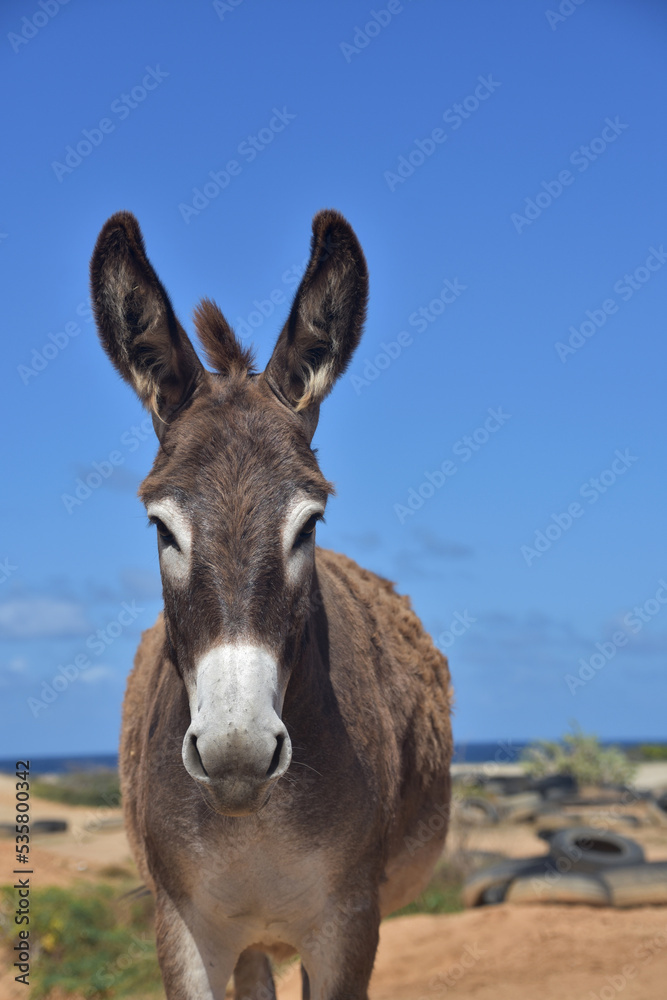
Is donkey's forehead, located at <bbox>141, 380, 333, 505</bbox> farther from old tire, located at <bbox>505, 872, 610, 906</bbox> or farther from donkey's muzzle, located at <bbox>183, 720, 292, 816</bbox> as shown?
old tire, located at <bbox>505, 872, 610, 906</bbox>

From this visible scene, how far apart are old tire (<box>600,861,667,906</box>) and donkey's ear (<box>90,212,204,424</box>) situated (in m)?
8.47

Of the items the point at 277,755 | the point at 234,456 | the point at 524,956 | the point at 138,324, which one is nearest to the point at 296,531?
the point at 234,456

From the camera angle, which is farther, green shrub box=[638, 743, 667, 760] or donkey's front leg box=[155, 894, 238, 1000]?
green shrub box=[638, 743, 667, 760]

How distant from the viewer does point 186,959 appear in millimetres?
3684

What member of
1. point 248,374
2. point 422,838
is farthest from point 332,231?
point 422,838

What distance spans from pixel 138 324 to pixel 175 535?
1148 mm

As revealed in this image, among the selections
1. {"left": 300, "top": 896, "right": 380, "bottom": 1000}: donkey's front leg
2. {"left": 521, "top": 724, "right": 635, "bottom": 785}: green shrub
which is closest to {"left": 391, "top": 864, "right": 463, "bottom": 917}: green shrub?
{"left": 300, "top": 896, "right": 380, "bottom": 1000}: donkey's front leg

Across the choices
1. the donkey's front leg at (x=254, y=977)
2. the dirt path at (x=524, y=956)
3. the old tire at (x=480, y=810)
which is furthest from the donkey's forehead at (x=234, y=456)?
the old tire at (x=480, y=810)

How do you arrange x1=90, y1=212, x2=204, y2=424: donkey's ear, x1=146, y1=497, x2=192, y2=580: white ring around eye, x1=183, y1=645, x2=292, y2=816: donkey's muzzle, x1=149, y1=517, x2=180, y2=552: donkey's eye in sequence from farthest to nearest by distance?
1. x1=90, y1=212, x2=204, y2=424: donkey's ear
2. x1=149, y1=517, x2=180, y2=552: donkey's eye
3. x1=146, y1=497, x2=192, y2=580: white ring around eye
4. x1=183, y1=645, x2=292, y2=816: donkey's muzzle

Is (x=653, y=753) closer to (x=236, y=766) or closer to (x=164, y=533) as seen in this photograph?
(x=164, y=533)

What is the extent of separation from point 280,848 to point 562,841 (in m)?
8.78

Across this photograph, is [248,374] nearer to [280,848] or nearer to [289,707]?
[289,707]

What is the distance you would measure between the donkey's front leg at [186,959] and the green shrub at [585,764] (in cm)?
2259

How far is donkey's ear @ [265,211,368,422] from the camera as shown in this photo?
12.6 ft
